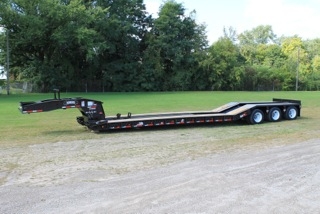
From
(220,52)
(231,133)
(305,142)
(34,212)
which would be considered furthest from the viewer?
(220,52)

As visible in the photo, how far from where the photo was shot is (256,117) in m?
12.9

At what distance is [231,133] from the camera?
10.7m

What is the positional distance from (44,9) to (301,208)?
1522 inches

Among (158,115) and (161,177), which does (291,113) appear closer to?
(158,115)

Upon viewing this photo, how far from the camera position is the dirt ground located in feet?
15.2

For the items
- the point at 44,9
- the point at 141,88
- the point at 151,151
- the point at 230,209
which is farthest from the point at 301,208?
the point at 141,88

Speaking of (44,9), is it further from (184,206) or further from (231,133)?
(184,206)

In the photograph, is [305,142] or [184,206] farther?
[305,142]

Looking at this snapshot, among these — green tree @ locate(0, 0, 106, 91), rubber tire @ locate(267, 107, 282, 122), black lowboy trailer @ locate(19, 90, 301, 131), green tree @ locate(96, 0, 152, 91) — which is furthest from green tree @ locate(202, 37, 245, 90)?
rubber tire @ locate(267, 107, 282, 122)

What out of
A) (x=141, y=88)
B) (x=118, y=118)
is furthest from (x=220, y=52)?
(x=118, y=118)

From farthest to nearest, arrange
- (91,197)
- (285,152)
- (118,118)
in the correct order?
(118,118) < (285,152) < (91,197)

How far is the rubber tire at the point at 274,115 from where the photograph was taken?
13.3m

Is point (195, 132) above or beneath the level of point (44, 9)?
beneath

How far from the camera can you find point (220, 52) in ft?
181
